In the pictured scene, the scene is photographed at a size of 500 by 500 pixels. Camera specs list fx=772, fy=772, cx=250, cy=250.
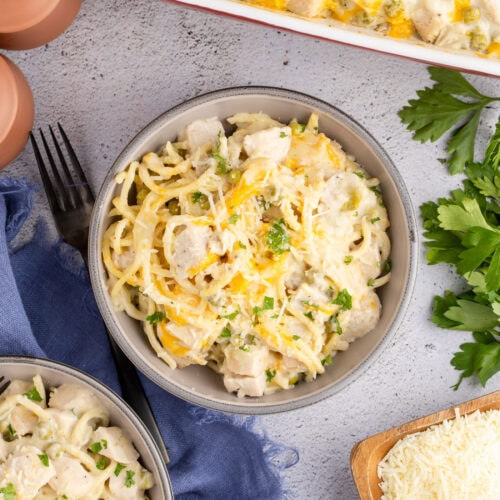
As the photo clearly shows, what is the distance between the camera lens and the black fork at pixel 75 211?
2521 mm

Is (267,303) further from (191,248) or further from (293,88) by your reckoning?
(293,88)

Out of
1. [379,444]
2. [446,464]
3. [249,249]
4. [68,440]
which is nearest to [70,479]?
[68,440]

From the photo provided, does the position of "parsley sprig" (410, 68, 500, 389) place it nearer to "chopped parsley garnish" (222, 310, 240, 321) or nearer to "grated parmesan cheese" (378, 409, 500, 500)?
"grated parmesan cheese" (378, 409, 500, 500)

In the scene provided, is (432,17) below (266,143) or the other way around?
the other way around

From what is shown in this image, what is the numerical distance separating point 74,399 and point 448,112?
61.8 inches

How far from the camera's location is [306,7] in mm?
2396

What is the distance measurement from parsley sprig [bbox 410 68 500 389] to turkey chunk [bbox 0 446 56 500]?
1410mm

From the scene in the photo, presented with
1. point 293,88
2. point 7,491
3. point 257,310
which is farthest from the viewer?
point 293,88

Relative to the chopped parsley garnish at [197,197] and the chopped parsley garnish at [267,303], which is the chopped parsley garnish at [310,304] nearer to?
the chopped parsley garnish at [267,303]

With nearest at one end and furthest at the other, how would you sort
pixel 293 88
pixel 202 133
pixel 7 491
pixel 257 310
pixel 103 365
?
pixel 7 491
pixel 257 310
pixel 202 133
pixel 103 365
pixel 293 88

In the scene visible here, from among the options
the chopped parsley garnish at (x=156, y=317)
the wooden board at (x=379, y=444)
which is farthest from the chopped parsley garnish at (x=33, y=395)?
the wooden board at (x=379, y=444)

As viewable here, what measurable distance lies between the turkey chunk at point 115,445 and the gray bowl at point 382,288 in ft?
0.66

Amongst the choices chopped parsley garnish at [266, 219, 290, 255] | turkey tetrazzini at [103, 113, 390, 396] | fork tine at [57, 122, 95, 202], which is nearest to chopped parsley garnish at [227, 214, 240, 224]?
turkey tetrazzini at [103, 113, 390, 396]

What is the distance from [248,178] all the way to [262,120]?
0.92 feet
